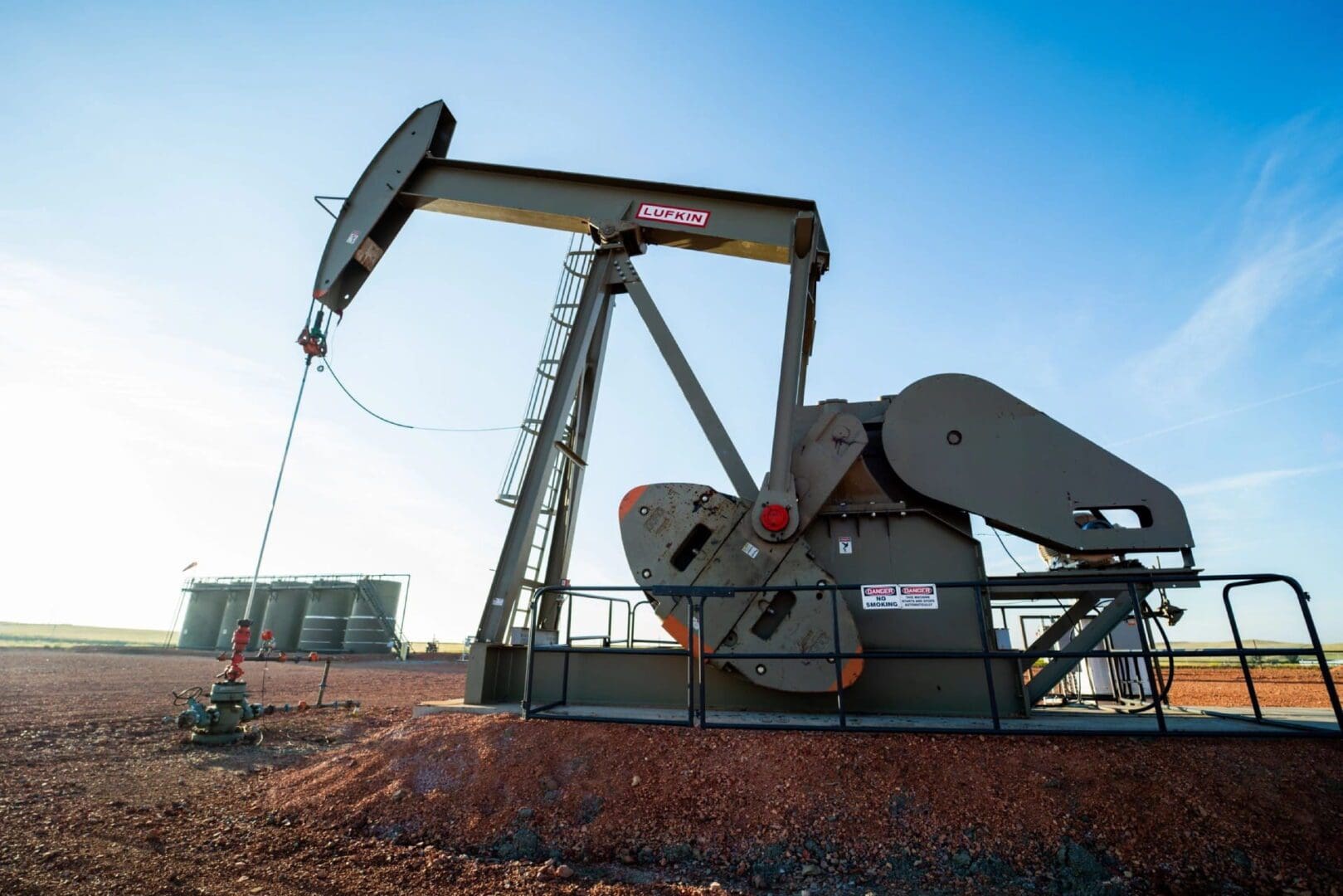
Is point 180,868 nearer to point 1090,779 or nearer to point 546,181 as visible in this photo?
point 1090,779

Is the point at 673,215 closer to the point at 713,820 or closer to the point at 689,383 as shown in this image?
the point at 689,383

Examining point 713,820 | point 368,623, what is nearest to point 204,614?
Answer: point 368,623

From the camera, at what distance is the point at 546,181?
6660mm

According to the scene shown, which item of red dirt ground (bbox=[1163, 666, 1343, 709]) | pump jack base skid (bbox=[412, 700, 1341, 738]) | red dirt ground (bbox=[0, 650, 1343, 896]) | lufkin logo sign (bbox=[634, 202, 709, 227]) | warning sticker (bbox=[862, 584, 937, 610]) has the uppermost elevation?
lufkin logo sign (bbox=[634, 202, 709, 227])

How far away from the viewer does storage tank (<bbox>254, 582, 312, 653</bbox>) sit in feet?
91.5

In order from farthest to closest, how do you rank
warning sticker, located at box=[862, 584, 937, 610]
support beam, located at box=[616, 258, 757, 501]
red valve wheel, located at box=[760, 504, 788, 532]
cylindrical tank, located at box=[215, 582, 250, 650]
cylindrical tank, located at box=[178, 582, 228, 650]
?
cylindrical tank, located at box=[178, 582, 228, 650] → cylindrical tank, located at box=[215, 582, 250, 650] → support beam, located at box=[616, 258, 757, 501] → red valve wheel, located at box=[760, 504, 788, 532] → warning sticker, located at box=[862, 584, 937, 610]

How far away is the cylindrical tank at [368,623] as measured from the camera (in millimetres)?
26547

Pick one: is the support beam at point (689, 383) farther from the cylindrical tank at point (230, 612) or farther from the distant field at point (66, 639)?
the distant field at point (66, 639)

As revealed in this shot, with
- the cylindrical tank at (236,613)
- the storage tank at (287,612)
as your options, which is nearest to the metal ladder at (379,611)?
the storage tank at (287,612)

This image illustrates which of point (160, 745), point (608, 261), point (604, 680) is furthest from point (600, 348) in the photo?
point (160, 745)

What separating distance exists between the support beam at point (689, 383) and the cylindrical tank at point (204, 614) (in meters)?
35.2

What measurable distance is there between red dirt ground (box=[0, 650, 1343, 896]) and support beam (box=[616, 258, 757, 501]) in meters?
2.07

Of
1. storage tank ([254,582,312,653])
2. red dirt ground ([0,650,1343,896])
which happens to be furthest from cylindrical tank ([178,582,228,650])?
red dirt ground ([0,650,1343,896])

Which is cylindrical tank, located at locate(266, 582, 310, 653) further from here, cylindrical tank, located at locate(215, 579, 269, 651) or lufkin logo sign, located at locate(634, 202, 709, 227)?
lufkin logo sign, located at locate(634, 202, 709, 227)
